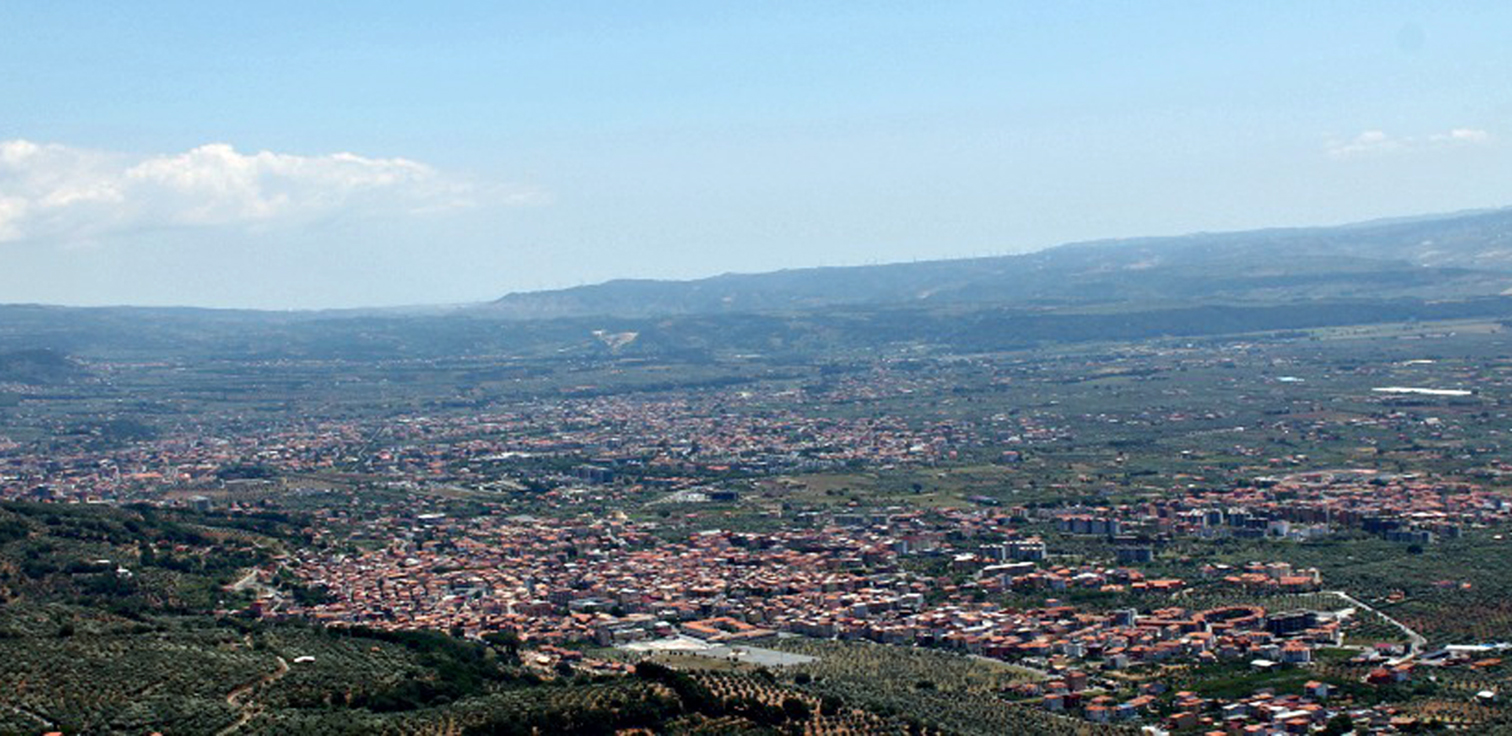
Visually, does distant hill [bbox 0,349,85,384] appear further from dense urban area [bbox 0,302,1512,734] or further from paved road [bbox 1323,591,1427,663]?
paved road [bbox 1323,591,1427,663]

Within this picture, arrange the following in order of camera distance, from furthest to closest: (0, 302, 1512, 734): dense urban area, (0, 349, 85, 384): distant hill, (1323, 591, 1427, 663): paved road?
(0, 349, 85, 384): distant hill < (1323, 591, 1427, 663): paved road < (0, 302, 1512, 734): dense urban area

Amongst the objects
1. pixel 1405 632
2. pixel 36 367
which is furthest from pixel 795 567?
pixel 36 367

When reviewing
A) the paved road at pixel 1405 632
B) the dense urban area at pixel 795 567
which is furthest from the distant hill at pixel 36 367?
the paved road at pixel 1405 632

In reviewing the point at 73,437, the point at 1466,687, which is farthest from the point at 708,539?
the point at 73,437

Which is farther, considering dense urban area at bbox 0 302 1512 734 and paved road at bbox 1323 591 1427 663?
paved road at bbox 1323 591 1427 663

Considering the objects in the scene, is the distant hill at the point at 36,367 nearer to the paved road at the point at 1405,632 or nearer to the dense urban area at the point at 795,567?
the dense urban area at the point at 795,567

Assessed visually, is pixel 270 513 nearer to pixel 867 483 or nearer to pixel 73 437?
pixel 867 483

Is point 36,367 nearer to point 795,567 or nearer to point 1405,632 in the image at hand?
point 795,567

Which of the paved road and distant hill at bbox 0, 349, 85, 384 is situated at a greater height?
distant hill at bbox 0, 349, 85, 384

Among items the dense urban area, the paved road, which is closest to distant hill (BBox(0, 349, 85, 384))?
the dense urban area

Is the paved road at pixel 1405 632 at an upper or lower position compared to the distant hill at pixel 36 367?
lower

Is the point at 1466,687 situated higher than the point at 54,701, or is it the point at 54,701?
the point at 54,701
